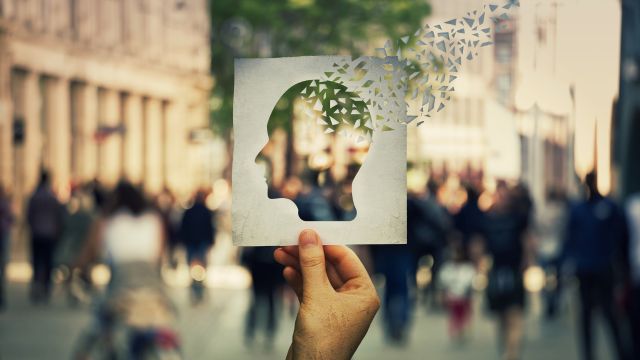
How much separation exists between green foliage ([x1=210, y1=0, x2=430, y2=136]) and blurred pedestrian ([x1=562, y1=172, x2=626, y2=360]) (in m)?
4.27

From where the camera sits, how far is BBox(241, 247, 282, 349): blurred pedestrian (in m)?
13.4

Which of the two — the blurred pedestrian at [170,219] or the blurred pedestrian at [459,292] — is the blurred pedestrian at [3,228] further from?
the blurred pedestrian at [459,292]

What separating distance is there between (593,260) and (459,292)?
10.8 feet

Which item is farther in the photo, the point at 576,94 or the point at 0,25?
the point at 0,25

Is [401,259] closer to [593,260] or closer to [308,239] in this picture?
[593,260]

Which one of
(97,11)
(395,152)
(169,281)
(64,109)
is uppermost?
(97,11)

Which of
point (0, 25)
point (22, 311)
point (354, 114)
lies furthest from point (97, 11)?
point (354, 114)

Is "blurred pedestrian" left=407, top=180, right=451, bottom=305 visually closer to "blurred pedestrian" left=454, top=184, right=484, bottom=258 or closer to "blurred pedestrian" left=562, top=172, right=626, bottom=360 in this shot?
"blurred pedestrian" left=454, top=184, right=484, bottom=258

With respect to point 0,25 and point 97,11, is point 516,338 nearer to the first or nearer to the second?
point 0,25

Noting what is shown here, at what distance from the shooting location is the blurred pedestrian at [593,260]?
10.7 meters

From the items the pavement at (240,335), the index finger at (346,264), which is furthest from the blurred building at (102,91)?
the index finger at (346,264)

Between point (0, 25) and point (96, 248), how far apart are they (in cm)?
2226

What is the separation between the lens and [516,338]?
1170 cm

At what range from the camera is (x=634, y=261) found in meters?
9.78
